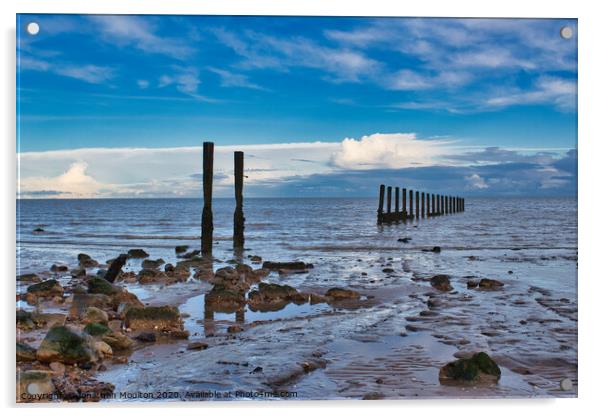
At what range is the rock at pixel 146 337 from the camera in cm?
593

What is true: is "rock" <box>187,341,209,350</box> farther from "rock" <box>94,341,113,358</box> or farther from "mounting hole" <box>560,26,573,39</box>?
"mounting hole" <box>560,26,573,39</box>

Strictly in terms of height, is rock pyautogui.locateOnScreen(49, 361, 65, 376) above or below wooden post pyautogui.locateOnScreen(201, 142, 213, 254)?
below

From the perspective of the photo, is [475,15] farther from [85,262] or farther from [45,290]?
[85,262]

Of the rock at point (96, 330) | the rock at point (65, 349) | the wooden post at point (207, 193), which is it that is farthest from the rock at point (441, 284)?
the wooden post at point (207, 193)

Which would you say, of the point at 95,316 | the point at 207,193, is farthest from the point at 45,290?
the point at 207,193

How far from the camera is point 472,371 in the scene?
5.03 meters

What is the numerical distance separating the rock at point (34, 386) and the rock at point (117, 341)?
694 mm

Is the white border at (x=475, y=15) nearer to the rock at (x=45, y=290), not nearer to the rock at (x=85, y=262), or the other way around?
the rock at (x=45, y=290)

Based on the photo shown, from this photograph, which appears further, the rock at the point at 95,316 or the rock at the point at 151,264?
the rock at the point at 151,264

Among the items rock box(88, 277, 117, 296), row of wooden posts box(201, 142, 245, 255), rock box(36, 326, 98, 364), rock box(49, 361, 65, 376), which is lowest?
rock box(49, 361, 65, 376)

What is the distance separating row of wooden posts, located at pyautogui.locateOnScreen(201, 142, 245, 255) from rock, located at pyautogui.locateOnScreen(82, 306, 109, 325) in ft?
19.5

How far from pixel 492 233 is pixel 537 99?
1600 cm

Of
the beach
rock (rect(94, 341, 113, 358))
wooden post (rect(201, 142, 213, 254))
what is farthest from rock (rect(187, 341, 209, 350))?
wooden post (rect(201, 142, 213, 254))

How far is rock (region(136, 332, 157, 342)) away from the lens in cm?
593
